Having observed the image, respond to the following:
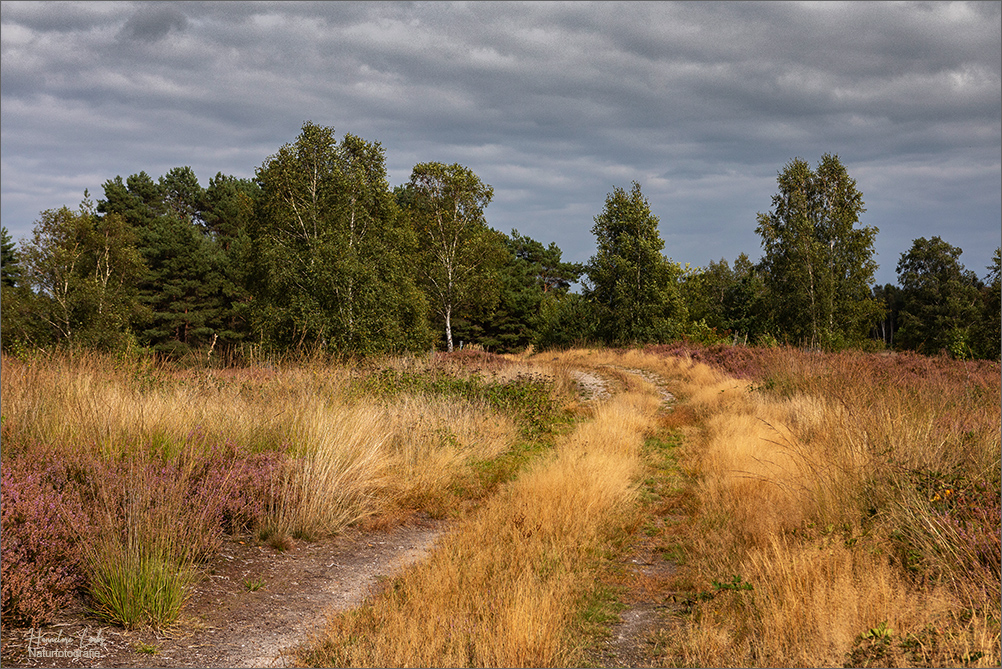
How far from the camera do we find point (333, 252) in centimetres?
2725

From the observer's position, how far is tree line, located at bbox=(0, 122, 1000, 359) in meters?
28.4

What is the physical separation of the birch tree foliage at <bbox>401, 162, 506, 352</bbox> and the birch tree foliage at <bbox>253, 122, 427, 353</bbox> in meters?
8.63

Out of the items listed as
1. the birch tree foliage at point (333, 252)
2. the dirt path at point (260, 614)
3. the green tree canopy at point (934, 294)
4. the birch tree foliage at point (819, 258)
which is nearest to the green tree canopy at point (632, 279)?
the birch tree foliage at point (819, 258)

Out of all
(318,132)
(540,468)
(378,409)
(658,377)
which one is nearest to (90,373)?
(378,409)

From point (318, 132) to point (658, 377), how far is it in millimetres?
18859

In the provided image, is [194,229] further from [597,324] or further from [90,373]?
[90,373]

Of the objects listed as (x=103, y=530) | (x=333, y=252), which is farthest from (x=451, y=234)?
(x=103, y=530)

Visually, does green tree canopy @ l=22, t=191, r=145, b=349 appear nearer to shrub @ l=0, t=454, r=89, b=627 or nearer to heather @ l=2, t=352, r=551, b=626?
heather @ l=2, t=352, r=551, b=626

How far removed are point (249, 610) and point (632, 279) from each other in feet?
116

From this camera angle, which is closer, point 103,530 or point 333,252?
point 103,530

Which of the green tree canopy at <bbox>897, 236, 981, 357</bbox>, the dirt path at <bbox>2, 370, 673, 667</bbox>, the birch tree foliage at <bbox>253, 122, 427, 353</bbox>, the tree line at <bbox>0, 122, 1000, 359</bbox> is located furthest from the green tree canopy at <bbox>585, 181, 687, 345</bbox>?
the dirt path at <bbox>2, 370, 673, 667</bbox>

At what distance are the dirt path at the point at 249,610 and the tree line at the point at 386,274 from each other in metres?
13.0

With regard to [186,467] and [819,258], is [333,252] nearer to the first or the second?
[186,467]

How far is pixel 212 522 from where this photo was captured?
5.94 metres
